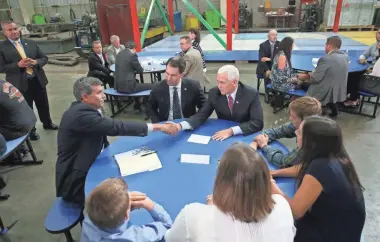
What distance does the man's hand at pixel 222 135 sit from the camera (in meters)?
2.43

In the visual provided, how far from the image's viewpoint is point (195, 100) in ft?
10.4

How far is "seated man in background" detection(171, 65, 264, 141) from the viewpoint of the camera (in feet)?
8.23

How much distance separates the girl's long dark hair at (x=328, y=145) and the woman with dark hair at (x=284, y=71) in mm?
3060

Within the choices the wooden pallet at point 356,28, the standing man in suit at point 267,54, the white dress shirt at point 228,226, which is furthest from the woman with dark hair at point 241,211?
the wooden pallet at point 356,28

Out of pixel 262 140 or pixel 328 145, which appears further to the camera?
pixel 262 140

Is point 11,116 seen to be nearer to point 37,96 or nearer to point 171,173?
A: point 37,96

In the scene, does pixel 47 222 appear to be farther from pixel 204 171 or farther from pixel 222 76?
pixel 222 76

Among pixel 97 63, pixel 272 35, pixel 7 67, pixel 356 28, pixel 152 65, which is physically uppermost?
pixel 272 35

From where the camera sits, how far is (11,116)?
321 centimetres

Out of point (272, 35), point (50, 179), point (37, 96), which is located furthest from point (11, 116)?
point (272, 35)

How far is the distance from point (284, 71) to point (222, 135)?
2.47 meters

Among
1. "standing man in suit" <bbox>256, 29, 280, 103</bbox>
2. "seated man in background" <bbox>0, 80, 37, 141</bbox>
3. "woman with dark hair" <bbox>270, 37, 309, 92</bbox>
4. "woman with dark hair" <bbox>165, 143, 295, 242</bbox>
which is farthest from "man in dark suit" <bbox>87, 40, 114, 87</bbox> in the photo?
"woman with dark hair" <bbox>165, 143, 295, 242</bbox>

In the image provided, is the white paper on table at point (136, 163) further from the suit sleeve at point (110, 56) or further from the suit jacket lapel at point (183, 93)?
the suit sleeve at point (110, 56)

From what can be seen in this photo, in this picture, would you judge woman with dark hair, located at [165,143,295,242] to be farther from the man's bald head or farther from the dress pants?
the man's bald head
